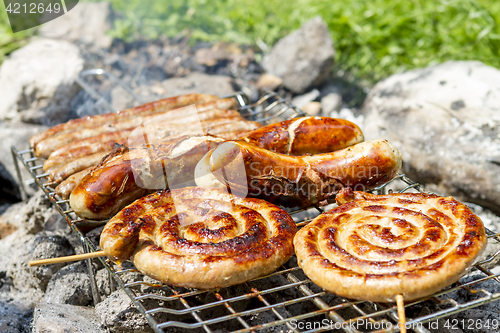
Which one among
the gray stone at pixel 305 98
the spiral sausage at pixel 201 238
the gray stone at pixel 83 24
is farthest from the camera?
the gray stone at pixel 83 24

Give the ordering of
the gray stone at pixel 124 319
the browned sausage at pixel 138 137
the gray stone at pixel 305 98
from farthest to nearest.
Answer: the gray stone at pixel 305 98 → the browned sausage at pixel 138 137 → the gray stone at pixel 124 319

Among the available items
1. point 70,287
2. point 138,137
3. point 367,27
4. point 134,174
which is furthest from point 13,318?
point 367,27

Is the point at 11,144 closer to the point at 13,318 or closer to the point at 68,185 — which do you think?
the point at 68,185

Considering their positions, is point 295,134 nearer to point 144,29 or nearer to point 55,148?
point 55,148

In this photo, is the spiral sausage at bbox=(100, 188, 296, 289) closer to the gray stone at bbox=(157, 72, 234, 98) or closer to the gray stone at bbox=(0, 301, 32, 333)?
the gray stone at bbox=(0, 301, 32, 333)

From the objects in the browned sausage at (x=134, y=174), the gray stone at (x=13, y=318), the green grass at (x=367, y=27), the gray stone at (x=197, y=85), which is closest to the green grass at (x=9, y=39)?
the green grass at (x=367, y=27)

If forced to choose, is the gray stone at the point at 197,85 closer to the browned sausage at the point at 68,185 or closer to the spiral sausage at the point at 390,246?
the browned sausage at the point at 68,185

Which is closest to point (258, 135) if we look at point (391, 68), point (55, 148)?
point (55, 148)
